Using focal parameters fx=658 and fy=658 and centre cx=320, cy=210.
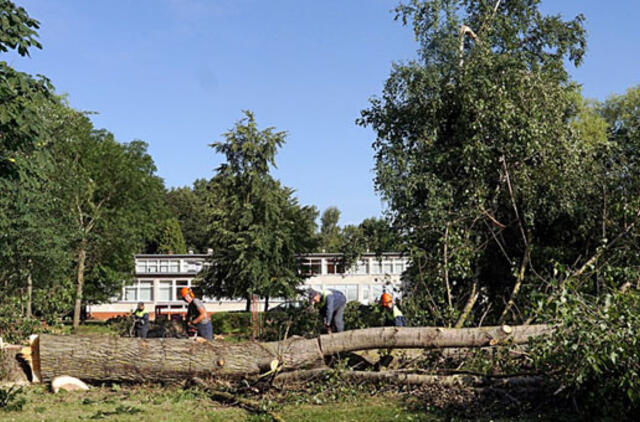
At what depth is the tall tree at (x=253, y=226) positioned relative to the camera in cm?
2609

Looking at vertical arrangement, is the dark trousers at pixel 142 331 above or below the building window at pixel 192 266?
below

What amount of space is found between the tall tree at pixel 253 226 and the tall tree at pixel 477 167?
12.7 m

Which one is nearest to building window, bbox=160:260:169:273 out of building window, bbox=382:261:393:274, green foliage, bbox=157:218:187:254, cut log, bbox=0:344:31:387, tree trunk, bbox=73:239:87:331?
green foliage, bbox=157:218:187:254

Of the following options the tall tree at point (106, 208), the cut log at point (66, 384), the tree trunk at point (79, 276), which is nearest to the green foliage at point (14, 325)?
the cut log at point (66, 384)

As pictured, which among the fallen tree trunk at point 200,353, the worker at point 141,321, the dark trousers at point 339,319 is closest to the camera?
the fallen tree trunk at point 200,353

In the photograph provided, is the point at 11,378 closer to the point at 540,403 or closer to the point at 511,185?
the point at 540,403

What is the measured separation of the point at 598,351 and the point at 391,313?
22.1ft

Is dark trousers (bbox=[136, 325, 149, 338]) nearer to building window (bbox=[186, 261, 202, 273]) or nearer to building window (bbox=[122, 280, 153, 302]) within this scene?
building window (bbox=[186, 261, 202, 273])

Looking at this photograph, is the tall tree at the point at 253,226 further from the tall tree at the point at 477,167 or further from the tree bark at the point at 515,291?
the tree bark at the point at 515,291

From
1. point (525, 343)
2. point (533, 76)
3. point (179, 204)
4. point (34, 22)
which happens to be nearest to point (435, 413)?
point (525, 343)

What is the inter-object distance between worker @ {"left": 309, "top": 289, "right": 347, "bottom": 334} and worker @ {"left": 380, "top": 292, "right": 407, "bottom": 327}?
1050mm

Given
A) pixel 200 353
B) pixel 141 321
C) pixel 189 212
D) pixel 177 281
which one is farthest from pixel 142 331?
pixel 189 212

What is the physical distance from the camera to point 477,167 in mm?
12281

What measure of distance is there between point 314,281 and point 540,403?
35.7m
